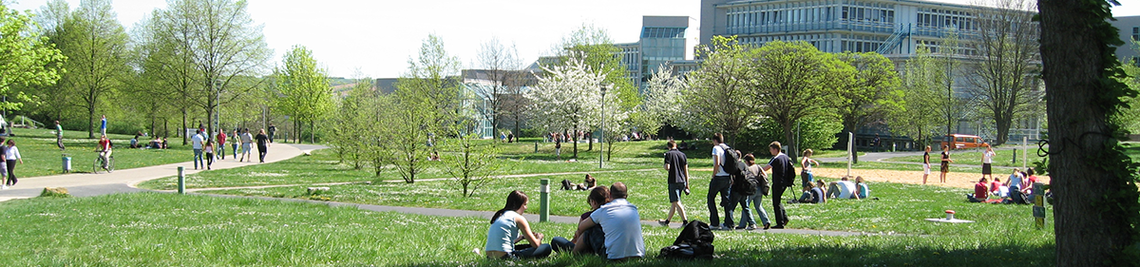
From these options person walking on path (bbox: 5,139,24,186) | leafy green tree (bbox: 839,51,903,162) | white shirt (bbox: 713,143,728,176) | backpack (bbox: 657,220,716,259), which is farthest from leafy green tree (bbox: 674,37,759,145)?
backpack (bbox: 657,220,716,259)

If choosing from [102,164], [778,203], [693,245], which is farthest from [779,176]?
[102,164]

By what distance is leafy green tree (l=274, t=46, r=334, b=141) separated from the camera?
6800cm

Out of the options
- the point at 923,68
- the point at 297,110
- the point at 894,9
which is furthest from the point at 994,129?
the point at 297,110

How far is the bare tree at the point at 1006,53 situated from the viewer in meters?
55.0

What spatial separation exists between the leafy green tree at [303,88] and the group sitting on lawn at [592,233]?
62.1 m

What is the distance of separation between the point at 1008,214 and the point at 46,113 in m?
75.2

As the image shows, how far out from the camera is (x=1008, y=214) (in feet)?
48.3

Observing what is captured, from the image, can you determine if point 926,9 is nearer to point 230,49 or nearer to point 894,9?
point 894,9

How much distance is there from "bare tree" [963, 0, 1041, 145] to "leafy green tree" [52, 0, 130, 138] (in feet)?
197

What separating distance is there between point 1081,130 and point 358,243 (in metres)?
7.60

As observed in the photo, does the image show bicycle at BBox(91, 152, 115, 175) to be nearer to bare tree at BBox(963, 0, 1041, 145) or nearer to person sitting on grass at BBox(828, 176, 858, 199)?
person sitting on grass at BBox(828, 176, 858, 199)

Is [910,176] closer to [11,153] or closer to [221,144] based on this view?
[221,144]

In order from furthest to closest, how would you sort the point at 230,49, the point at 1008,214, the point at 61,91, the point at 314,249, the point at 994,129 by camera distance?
the point at 994,129, the point at 61,91, the point at 230,49, the point at 1008,214, the point at 314,249

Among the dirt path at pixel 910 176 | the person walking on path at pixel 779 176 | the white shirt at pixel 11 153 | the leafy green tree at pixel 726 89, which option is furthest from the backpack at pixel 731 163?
the leafy green tree at pixel 726 89
